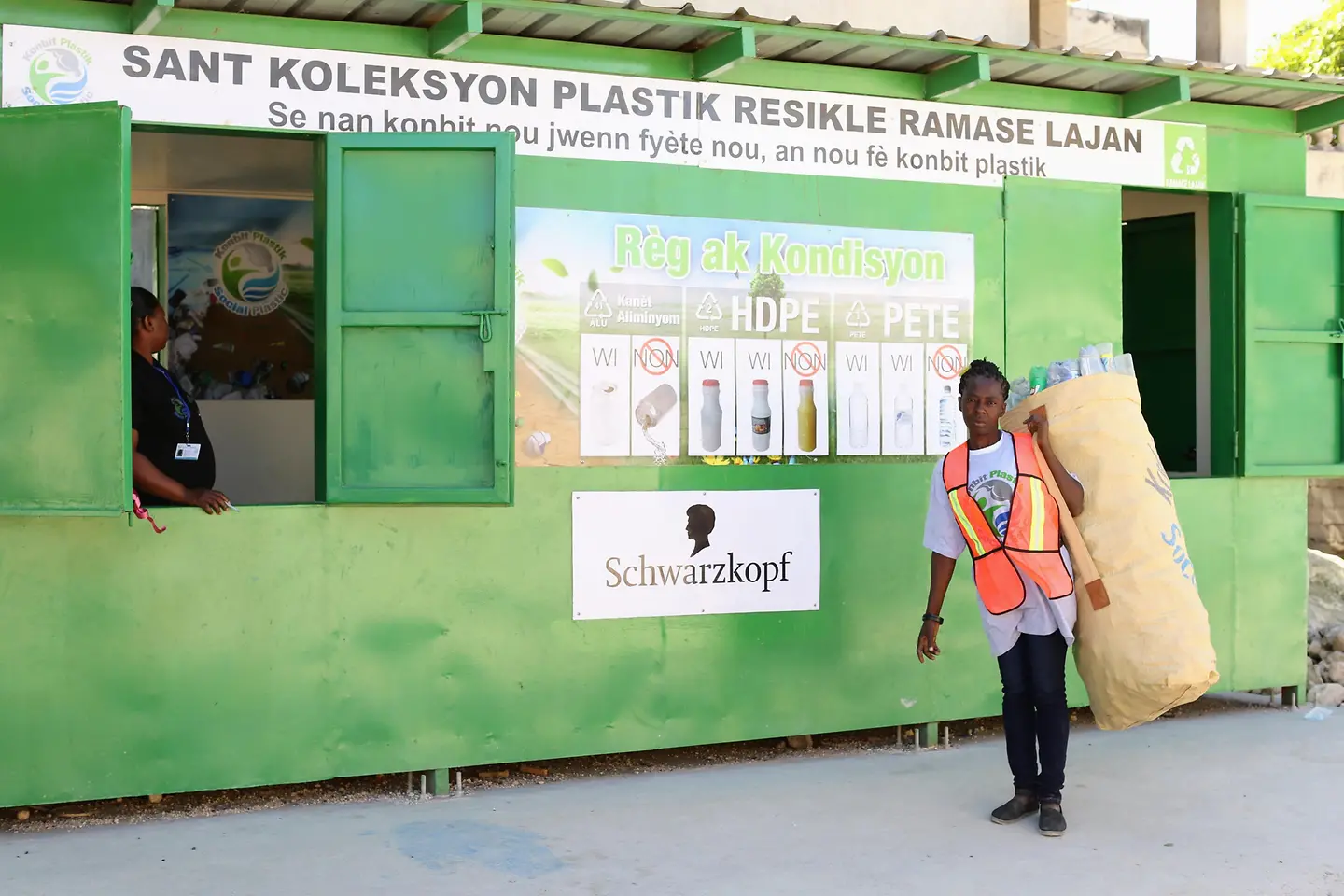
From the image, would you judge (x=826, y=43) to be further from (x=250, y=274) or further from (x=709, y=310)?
(x=250, y=274)

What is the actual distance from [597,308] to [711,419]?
683 mm

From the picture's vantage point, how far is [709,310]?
19.5 ft

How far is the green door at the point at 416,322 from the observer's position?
5.18 metres

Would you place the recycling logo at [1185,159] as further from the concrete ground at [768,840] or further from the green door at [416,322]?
the green door at [416,322]

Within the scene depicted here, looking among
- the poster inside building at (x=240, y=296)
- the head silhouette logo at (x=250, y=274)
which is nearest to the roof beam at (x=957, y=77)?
the poster inside building at (x=240, y=296)

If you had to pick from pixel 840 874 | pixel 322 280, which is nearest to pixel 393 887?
pixel 840 874

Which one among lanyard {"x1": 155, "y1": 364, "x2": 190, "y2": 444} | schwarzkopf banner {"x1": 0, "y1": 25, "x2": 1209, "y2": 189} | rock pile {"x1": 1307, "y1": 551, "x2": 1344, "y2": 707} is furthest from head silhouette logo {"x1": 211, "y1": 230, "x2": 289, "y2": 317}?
rock pile {"x1": 1307, "y1": 551, "x2": 1344, "y2": 707}

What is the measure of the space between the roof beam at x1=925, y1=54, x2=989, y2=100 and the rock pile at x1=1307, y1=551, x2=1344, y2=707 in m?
3.71

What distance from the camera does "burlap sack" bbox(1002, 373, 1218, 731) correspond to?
484cm

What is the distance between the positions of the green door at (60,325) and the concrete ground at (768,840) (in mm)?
1217

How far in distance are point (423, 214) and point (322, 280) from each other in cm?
45

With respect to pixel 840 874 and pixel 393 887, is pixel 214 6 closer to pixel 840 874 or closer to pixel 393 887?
pixel 393 887

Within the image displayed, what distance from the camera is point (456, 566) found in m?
5.52

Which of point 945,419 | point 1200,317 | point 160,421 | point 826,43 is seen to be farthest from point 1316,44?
point 160,421
